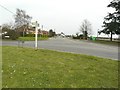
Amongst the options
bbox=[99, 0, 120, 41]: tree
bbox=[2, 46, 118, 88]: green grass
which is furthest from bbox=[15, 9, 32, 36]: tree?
bbox=[2, 46, 118, 88]: green grass

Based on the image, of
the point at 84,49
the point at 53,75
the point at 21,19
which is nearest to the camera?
the point at 53,75

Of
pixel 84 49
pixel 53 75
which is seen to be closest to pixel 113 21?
pixel 84 49

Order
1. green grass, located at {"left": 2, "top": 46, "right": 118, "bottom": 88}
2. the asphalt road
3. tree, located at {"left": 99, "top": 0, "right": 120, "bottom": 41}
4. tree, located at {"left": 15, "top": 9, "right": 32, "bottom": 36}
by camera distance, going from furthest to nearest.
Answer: tree, located at {"left": 15, "top": 9, "right": 32, "bottom": 36}
tree, located at {"left": 99, "top": 0, "right": 120, "bottom": 41}
the asphalt road
green grass, located at {"left": 2, "top": 46, "right": 118, "bottom": 88}


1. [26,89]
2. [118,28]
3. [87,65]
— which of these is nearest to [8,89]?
[26,89]

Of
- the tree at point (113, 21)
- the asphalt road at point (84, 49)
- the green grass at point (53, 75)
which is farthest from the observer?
the tree at point (113, 21)

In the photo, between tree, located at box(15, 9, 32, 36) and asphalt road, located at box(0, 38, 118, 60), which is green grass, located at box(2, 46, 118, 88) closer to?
asphalt road, located at box(0, 38, 118, 60)

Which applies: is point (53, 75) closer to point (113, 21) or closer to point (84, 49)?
point (84, 49)

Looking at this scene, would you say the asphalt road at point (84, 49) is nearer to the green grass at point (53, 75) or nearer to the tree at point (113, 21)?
the green grass at point (53, 75)

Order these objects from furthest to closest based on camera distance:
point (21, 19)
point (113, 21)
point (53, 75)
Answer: point (21, 19), point (113, 21), point (53, 75)

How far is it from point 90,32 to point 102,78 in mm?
91681

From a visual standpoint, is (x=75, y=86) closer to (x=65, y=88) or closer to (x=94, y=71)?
(x=65, y=88)

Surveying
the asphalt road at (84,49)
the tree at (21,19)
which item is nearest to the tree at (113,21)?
A: the asphalt road at (84,49)

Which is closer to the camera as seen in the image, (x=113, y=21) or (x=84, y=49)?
(x=84, y=49)

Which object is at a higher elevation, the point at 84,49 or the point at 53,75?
the point at 84,49
